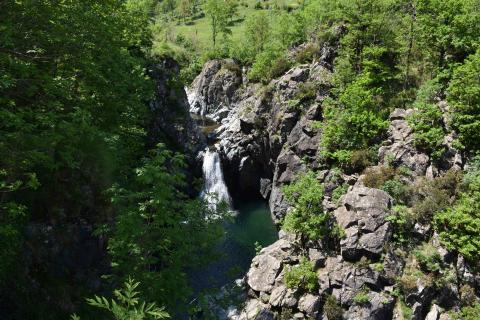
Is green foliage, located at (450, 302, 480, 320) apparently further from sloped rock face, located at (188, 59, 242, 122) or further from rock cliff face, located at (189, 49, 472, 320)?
sloped rock face, located at (188, 59, 242, 122)

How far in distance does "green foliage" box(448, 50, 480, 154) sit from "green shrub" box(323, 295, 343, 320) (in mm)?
13262

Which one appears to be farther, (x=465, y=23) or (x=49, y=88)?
(x=465, y=23)

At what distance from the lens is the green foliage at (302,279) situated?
23.9 metres

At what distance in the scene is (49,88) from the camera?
50.2 feet

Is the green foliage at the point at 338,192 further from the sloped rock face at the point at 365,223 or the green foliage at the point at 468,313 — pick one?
the green foliage at the point at 468,313

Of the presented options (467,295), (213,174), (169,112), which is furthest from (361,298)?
(169,112)

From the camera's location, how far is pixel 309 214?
90.4 feet

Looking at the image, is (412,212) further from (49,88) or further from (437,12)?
(49,88)

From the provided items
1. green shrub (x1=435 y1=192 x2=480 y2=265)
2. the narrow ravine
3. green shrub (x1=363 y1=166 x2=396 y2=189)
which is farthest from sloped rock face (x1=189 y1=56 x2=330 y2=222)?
green shrub (x1=435 y1=192 x2=480 y2=265)

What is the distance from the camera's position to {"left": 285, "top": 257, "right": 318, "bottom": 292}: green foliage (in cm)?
2392

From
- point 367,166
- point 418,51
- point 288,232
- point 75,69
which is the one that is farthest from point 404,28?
point 75,69

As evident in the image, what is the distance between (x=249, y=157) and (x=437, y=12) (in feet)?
78.5

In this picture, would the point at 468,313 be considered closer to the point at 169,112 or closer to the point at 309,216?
the point at 309,216

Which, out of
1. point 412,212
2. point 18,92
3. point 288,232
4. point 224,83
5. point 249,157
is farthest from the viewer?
point 224,83
